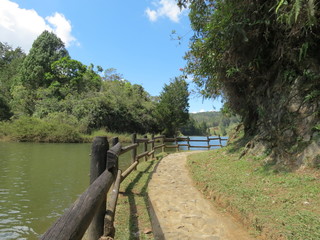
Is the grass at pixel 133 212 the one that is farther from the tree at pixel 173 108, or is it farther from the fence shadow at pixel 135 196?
the tree at pixel 173 108

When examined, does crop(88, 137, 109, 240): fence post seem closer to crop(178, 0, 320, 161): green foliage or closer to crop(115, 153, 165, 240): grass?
crop(115, 153, 165, 240): grass

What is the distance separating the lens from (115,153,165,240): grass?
3.44 metres

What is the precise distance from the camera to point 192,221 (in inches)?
154

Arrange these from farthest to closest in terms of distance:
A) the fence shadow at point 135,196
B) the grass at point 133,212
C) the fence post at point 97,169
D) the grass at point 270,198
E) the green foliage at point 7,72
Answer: the green foliage at point 7,72 → the fence shadow at point 135,196 → the grass at point 133,212 → the grass at point 270,198 → the fence post at point 97,169

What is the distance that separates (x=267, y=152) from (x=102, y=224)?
18.6 feet

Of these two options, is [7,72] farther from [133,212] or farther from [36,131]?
[133,212]

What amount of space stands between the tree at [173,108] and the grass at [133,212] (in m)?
29.4

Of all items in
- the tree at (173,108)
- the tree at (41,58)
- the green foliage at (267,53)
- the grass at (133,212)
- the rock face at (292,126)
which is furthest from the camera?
the tree at (41,58)

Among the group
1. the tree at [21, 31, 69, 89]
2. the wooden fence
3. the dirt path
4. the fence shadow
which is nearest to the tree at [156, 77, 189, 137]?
the tree at [21, 31, 69, 89]

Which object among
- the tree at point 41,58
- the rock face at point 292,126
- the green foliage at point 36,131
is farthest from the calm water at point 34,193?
the tree at point 41,58

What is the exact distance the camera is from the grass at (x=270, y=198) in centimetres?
322

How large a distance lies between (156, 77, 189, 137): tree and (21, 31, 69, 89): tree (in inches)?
787

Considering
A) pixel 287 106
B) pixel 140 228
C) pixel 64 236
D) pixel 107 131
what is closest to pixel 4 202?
pixel 140 228

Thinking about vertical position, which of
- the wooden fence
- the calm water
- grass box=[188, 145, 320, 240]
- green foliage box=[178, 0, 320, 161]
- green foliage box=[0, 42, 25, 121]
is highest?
green foliage box=[0, 42, 25, 121]
